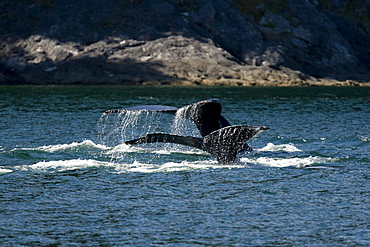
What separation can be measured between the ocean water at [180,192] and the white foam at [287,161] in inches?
2.0

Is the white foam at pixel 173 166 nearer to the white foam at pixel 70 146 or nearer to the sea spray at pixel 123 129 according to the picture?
the sea spray at pixel 123 129

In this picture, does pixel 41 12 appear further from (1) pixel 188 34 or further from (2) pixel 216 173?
(2) pixel 216 173

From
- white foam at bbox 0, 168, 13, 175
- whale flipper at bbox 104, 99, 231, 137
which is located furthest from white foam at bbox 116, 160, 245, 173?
white foam at bbox 0, 168, 13, 175

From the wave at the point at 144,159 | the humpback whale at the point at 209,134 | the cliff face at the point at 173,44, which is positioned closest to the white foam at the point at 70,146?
the wave at the point at 144,159

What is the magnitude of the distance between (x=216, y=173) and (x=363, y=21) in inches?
4243

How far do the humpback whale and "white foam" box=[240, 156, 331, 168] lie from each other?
1.02m

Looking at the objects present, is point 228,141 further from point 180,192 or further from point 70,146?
point 70,146

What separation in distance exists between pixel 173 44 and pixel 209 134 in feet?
254

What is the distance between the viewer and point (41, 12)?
338ft

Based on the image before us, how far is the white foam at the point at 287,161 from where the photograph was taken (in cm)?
2257

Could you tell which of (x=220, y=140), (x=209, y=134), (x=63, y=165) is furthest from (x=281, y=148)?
(x=63, y=165)

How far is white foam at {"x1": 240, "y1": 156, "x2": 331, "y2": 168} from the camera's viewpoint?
22572 millimetres

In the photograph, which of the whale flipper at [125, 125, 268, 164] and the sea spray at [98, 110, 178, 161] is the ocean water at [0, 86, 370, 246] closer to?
the sea spray at [98, 110, 178, 161]

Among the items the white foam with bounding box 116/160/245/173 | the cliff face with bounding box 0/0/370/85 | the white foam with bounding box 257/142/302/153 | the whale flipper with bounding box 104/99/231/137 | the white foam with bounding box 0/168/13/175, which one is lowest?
the white foam with bounding box 0/168/13/175
